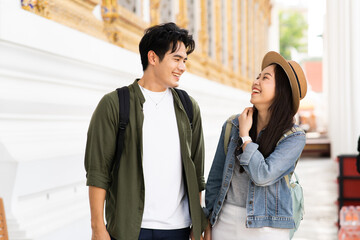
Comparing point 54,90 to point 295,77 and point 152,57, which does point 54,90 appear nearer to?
point 152,57

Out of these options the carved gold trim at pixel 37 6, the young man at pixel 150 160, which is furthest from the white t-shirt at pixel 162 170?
the carved gold trim at pixel 37 6

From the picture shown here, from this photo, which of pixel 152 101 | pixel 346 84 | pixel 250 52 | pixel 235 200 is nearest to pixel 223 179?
pixel 235 200

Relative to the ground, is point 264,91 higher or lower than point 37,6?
lower

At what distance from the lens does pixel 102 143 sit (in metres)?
1.79

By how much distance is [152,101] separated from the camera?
1.95 metres

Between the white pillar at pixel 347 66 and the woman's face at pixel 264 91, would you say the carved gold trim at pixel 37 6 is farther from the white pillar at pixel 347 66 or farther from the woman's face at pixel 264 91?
the white pillar at pixel 347 66

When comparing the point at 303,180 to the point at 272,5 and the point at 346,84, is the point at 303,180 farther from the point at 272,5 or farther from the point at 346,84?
the point at 272,5

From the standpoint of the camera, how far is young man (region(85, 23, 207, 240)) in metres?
1.80

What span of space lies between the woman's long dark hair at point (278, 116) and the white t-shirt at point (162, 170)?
37 centimetres

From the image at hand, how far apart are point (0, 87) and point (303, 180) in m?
7.45

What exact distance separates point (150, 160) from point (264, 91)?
0.56 meters

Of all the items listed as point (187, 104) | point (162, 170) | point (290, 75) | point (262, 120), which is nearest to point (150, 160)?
point (162, 170)

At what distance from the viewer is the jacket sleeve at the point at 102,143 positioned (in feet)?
5.88

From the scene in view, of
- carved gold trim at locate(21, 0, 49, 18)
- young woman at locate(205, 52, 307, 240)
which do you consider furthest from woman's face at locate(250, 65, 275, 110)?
carved gold trim at locate(21, 0, 49, 18)
